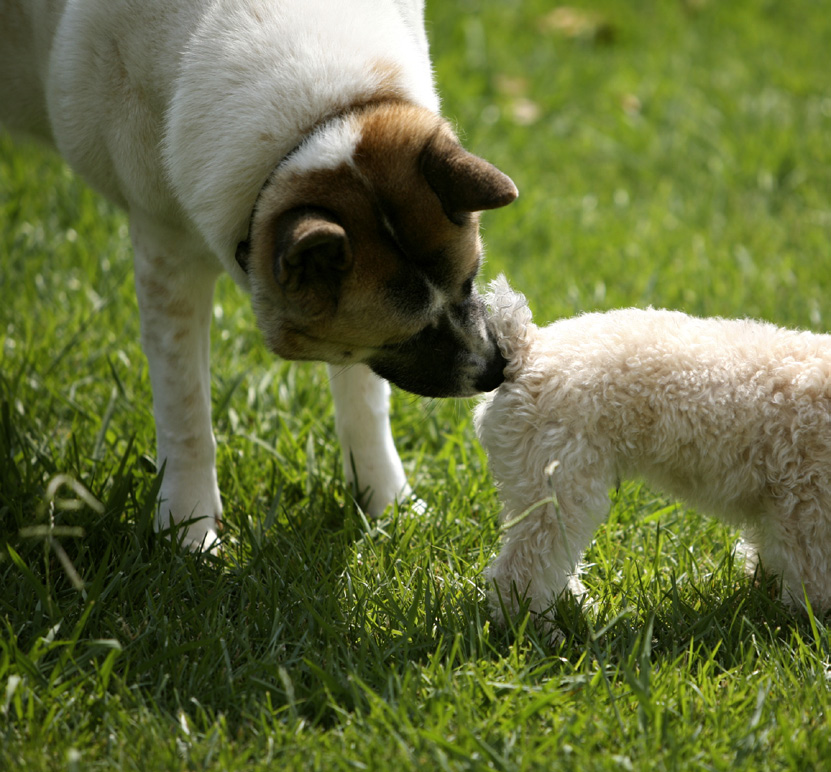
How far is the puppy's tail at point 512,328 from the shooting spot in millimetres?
2629

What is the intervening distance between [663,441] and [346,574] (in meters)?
1.01

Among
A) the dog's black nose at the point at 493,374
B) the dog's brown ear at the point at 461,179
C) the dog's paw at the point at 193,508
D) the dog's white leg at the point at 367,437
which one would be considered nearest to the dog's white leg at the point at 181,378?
the dog's paw at the point at 193,508

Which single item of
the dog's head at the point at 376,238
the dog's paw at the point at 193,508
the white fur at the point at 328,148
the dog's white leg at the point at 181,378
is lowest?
the dog's paw at the point at 193,508

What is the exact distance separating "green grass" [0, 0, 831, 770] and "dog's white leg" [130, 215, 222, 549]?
0.12 meters

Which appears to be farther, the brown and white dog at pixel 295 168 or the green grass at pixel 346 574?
the brown and white dog at pixel 295 168

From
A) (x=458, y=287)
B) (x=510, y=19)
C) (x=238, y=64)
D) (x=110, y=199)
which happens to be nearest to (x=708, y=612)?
(x=458, y=287)

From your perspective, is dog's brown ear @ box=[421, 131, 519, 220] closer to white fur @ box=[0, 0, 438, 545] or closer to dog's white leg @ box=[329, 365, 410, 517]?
white fur @ box=[0, 0, 438, 545]

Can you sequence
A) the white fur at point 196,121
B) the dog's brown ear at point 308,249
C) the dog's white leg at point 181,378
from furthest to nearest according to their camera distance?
the dog's white leg at point 181,378 → the white fur at point 196,121 → the dog's brown ear at point 308,249

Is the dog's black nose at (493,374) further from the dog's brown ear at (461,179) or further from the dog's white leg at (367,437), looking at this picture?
the dog's white leg at (367,437)

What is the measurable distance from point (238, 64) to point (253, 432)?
149 cm

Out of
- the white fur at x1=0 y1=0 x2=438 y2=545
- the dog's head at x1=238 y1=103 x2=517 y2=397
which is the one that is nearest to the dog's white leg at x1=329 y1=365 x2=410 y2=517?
the white fur at x1=0 y1=0 x2=438 y2=545

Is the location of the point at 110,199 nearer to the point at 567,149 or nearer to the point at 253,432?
the point at 253,432

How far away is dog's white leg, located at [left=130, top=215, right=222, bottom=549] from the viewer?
10.3 ft

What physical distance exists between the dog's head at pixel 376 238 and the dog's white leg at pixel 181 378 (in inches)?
20.8
